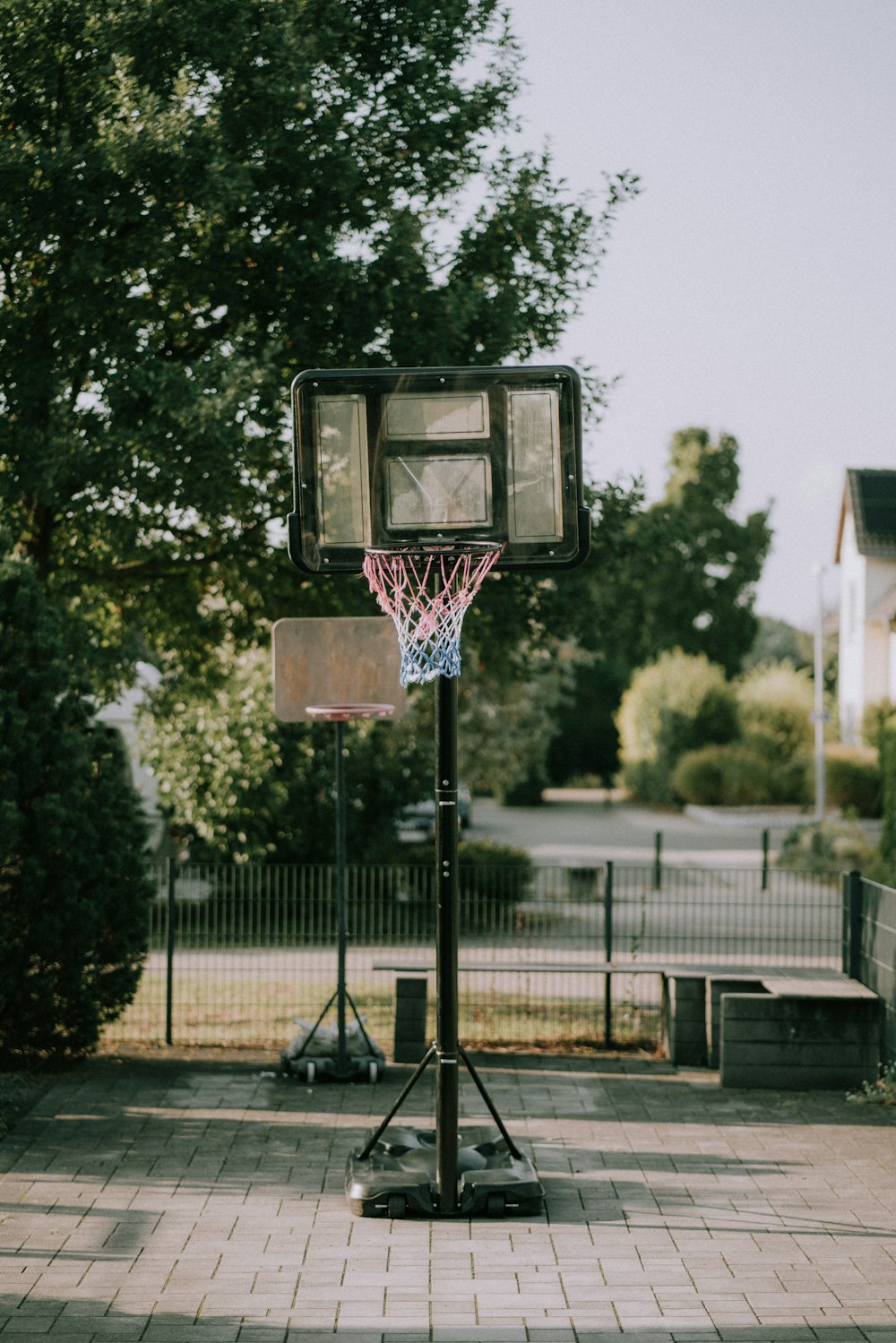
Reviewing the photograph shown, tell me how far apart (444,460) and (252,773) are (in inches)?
495

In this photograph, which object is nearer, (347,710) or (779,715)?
(347,710)

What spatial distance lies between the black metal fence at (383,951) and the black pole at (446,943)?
380cm

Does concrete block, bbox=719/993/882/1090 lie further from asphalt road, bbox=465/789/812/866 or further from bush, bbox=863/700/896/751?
bush, bbox=863/700/896/751

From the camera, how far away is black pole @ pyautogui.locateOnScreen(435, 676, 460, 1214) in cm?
700

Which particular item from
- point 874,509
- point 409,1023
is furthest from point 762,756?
point 409,1023

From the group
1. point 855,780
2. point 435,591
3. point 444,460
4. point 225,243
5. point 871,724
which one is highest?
point 225,243

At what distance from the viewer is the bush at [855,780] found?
34.8 m

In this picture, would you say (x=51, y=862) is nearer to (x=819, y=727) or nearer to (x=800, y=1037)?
(x=800, y=1037)

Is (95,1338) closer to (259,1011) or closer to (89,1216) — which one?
(89,1216)

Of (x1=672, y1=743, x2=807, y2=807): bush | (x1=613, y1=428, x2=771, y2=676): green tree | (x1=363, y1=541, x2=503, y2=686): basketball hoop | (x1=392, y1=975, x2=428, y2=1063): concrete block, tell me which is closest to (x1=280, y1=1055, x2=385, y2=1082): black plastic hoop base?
(x1=392, y1=975, x2=428, y2=1063): concrete block

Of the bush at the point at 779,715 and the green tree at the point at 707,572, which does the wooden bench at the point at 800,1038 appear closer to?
the bush at the point at 779,715

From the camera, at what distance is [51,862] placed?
9.62 meters

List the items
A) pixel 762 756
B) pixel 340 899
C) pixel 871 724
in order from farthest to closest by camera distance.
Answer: pixel 762 756 < pixel 871 724 < pixel 340 899

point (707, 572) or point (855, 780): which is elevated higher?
point (707, 572)
